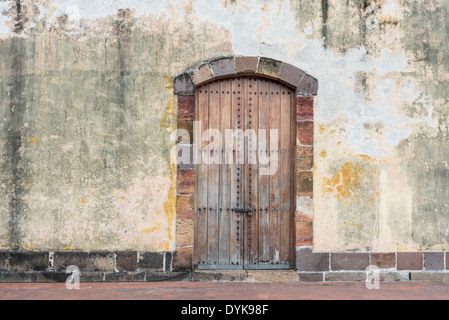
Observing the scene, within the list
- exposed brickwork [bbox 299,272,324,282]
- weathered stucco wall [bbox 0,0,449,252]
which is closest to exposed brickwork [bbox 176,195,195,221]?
weathered stucco wall [bbox 0,0,449,252]

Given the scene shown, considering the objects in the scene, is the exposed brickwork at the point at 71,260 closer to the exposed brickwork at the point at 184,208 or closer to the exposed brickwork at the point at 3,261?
the exposed brickwork at the point at 3,261

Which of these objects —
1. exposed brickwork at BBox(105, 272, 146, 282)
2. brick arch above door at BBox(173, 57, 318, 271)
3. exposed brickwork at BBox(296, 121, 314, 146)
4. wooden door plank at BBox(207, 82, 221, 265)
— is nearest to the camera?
exposed brickwork at BBox(105, 272, 146, 282)

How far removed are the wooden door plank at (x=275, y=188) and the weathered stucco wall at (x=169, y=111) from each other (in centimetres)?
49

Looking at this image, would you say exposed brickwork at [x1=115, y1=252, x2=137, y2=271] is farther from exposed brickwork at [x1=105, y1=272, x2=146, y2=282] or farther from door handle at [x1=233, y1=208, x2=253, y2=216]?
door handle at [x1=233, y1=208, x2=253, y2=216]

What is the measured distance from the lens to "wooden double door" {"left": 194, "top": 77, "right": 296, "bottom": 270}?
548 centimetres

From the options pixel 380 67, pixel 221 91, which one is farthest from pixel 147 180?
pixel 380 67

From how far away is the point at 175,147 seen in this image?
17.5ft

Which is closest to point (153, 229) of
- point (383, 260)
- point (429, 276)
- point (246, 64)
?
point (246, 64)

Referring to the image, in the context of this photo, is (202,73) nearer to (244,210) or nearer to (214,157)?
(214,157)

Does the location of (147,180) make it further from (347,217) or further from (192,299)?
(347,217)

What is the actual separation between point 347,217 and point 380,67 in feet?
6.72

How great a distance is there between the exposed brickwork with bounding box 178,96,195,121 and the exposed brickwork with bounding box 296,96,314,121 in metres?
1.38

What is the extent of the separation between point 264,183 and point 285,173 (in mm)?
317

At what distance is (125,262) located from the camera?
5227 mm
